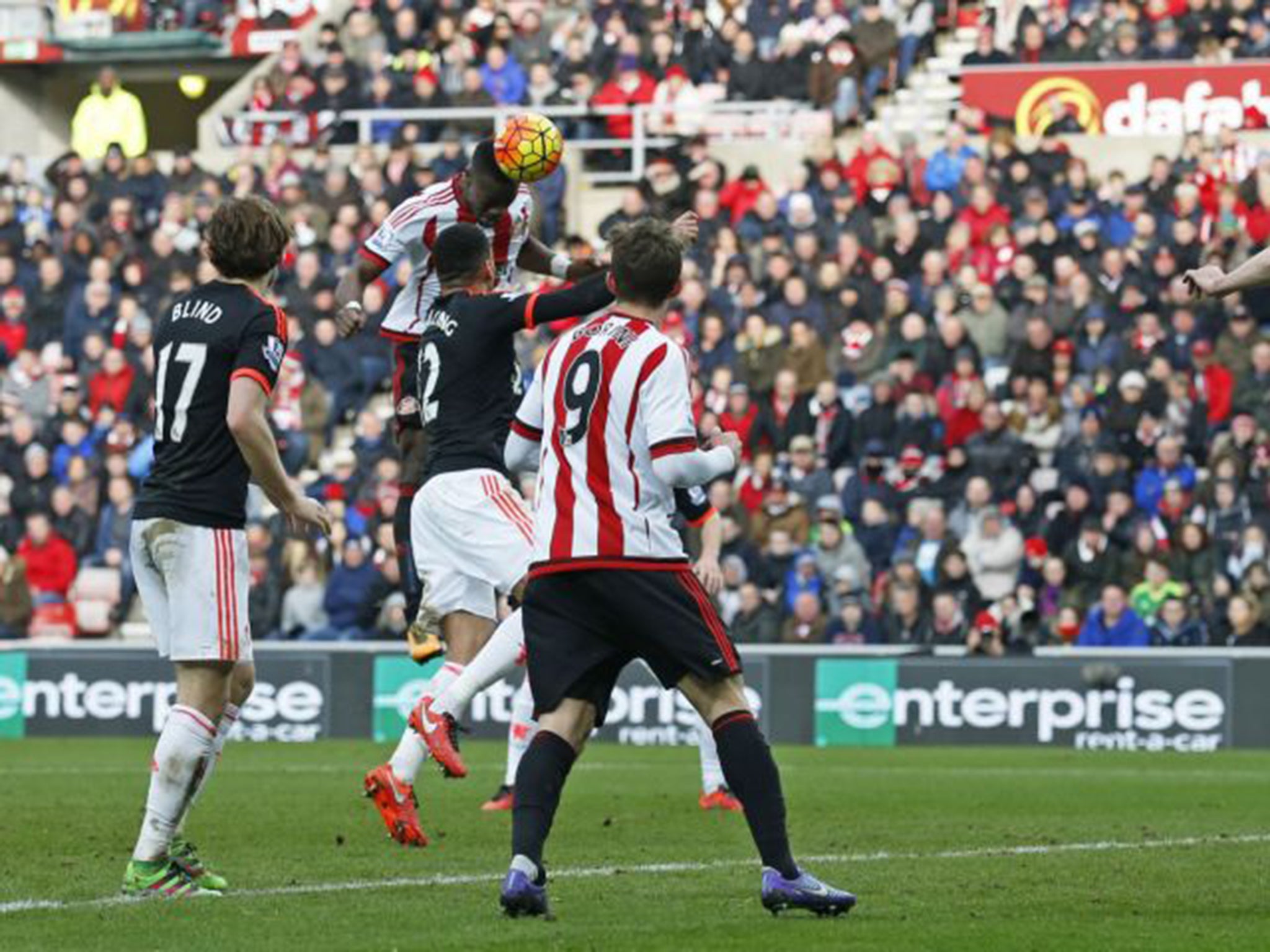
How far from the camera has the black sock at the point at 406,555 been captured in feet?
46.8

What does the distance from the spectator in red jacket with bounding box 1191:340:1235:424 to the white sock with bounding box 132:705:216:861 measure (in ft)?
51.3

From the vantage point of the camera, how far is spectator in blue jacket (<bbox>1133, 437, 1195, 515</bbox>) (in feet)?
78.2

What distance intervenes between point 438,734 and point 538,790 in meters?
3.20

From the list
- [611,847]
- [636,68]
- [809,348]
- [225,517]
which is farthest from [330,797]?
[636,68]

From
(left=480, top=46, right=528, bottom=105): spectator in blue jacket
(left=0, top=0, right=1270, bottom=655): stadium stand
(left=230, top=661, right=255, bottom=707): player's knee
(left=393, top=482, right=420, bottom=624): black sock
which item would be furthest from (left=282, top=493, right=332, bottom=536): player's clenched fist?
(left=480, top=46, right=528, bottom=105): spectator in blue jacket

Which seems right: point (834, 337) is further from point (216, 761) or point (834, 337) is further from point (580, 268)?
point (216, 761)

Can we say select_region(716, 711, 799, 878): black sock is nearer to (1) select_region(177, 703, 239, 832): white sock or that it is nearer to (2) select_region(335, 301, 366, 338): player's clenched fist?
(1) select_region(177, 703, 239, 832): white sock

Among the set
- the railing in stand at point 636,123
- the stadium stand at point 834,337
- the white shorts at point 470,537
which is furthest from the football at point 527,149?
the railing in stand at point 636,123

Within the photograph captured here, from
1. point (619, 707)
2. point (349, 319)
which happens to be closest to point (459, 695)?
point (349, 319)

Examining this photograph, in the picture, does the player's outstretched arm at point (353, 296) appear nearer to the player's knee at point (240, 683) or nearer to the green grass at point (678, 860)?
the green grass at point (678, 860)

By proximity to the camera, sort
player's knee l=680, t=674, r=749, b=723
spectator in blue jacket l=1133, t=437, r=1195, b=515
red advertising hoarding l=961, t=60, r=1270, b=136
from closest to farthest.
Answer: player's knee l=680, t=674, r=749, b=723 → spectator in blue jacket l=1133, t=437, r=1195, b=515 → red advertising hoarding l=961, t=60, r=1270, b=136

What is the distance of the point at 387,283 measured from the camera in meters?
29.6

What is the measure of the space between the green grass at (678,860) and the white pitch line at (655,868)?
0.13 feet

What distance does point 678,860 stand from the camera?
38.0ft
